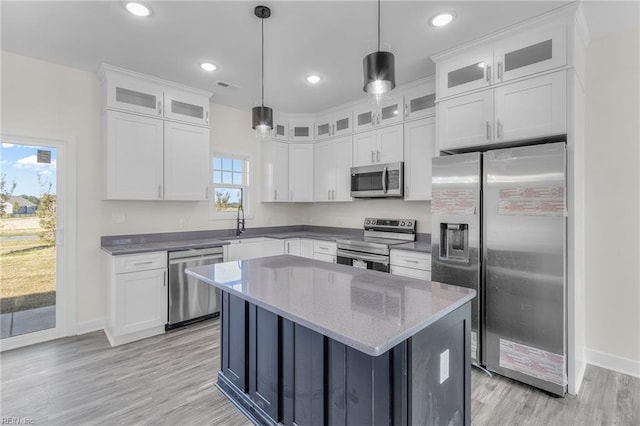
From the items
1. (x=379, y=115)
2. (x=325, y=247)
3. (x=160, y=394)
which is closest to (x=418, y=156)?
(x=379, y=115)

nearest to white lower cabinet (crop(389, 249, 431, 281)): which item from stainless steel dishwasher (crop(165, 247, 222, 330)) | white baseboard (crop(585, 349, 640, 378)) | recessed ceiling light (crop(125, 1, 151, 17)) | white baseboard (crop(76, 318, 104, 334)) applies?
Answer: white baseboard (crop(585, 349, 640, 378))

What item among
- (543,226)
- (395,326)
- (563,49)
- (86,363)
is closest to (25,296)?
(86,363)

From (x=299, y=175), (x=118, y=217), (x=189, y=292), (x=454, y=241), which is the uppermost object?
(x=299, y=175)

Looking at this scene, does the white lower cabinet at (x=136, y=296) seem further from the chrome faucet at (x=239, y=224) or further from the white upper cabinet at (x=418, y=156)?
the white upper cabinet at (x=418, y=156)

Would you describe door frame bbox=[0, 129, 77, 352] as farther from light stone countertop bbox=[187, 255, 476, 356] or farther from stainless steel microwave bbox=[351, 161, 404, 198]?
stainless steel microwave bbox=[351, 161, 404, 198]

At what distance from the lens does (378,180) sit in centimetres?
401

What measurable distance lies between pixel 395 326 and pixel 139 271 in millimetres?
2991

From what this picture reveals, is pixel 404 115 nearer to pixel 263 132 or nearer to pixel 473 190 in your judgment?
pixel 473 190

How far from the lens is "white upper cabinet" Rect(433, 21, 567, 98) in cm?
235

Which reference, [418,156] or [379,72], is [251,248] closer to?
[418,156]

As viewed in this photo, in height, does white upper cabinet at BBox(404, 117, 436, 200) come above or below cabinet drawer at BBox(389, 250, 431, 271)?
above

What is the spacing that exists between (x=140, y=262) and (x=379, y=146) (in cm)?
309

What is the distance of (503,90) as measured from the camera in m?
2.59

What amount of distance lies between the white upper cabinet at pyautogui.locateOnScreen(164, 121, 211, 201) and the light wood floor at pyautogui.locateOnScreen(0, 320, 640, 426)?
5.95 ft
